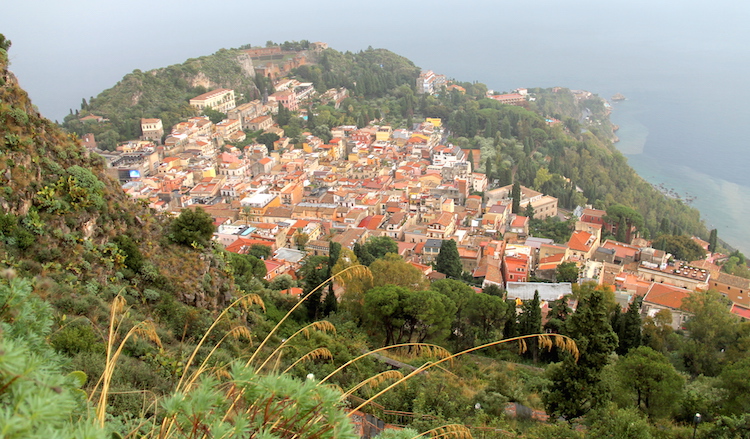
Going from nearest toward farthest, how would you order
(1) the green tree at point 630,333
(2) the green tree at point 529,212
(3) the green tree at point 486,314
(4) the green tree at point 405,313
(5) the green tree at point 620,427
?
(5) the green tree at point 620,427
(4) the green tree at point 405,313
(1) the green tree at point 630,333
(3) the green tree at point 486,314
(2) the green tree at point 529,212

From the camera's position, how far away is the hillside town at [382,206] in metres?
17.3

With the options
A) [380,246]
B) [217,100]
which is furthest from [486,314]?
[217,100]

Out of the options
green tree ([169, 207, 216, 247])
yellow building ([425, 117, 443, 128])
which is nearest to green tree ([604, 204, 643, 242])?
yellow building ([425, 117, 443, 128])

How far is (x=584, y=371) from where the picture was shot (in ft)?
21.5

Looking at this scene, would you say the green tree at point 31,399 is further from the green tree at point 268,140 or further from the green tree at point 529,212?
the green tree at point 268,140

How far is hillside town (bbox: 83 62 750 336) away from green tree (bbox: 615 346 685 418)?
7829mm

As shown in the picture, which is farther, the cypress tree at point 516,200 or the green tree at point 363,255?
the cypress tree at point 516,200

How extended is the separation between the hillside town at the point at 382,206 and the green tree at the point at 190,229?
7307mm

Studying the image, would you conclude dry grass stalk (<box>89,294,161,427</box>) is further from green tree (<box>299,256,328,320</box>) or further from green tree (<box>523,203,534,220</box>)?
A: green tree (<box>523,203,534,220</box>)

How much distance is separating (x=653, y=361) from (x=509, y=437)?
12.5 ft

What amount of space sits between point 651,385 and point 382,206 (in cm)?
1634

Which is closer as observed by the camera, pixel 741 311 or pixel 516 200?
pixel 741 311

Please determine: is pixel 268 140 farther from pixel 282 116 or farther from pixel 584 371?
pixel 584 371

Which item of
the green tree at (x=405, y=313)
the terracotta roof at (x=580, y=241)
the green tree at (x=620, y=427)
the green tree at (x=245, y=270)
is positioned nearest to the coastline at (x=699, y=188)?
the terracotta roof at (x=580, y=241)
